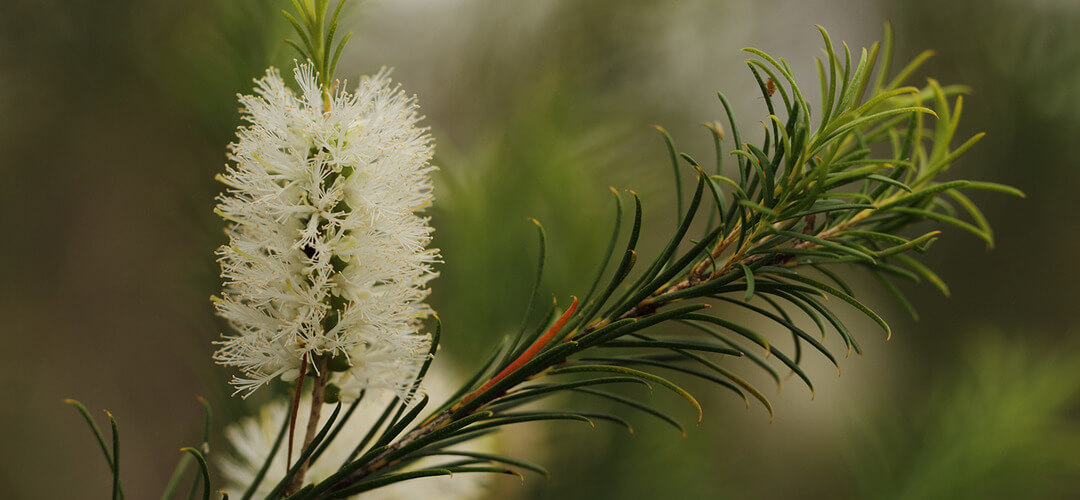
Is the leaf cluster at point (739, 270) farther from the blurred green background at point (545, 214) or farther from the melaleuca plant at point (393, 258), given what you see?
the blurred green background at point (545, 214)

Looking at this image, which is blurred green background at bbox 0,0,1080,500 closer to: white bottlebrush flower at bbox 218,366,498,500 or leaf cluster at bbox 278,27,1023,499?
white bottlebrush flower at bbox 218,366,498,500

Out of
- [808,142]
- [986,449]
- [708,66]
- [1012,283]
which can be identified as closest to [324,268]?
[808,142]

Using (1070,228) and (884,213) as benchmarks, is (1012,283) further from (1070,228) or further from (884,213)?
(884,213)

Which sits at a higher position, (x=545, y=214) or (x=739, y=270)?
(x=545, y=214)

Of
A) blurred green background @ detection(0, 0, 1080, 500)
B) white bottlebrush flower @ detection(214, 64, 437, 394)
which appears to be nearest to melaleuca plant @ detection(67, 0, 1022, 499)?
white bottlebrush flower @ detection(214, 64, 437, 394)

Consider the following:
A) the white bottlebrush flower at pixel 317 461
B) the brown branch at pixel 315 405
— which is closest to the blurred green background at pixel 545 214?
the white bottlebrush flower at pixel 317 461

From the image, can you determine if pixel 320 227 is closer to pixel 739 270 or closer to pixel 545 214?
pixel 739 270

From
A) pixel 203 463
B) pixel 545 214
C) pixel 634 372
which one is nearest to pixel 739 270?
pixel 634 372
